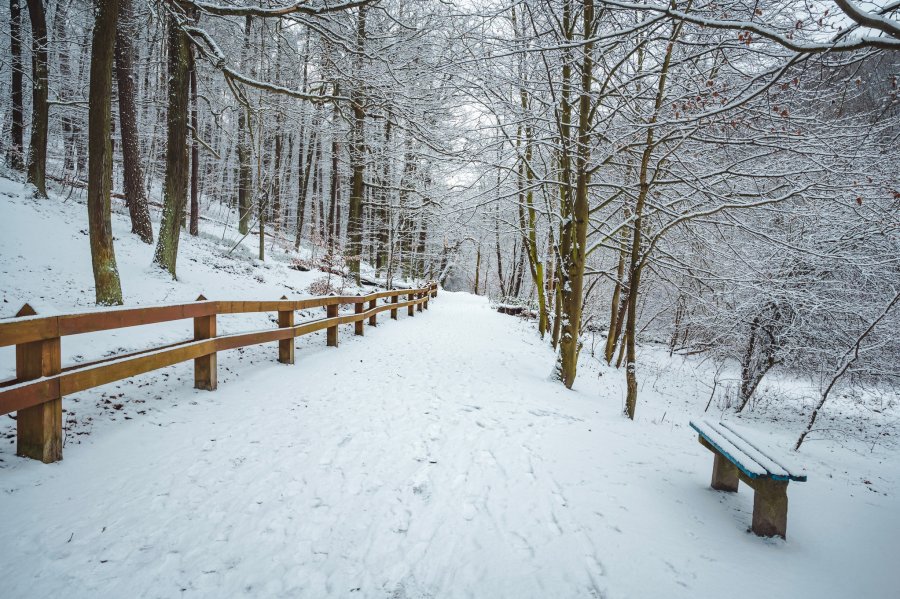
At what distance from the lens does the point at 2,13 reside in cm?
1482

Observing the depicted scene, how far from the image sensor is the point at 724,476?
3156 mm

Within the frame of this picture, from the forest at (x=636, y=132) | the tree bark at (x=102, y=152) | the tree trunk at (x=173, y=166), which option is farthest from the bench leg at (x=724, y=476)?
the tree trunk at (x=173, y=166)

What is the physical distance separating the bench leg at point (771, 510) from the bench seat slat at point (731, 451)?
17cm

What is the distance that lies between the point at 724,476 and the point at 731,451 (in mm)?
685

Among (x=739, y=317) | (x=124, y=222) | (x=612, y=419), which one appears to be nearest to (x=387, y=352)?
(x=612, y=419)

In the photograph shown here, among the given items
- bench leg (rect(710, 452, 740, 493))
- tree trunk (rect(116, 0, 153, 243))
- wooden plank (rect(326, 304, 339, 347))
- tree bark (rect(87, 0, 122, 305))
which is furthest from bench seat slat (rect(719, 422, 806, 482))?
tree trunk (rect(116, 0, 153, 243))

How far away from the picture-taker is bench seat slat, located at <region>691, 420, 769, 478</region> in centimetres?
235

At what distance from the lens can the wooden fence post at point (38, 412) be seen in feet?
7.92

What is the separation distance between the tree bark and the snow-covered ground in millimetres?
1207

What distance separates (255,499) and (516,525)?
5.70 feet

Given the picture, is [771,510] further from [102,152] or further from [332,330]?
[102,152]

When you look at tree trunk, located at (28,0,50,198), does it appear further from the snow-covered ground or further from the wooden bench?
the wooden bench

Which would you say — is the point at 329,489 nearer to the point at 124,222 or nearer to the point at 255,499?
the point at 255,499

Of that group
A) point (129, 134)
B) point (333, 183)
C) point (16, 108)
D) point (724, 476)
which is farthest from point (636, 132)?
point (16, 108)
